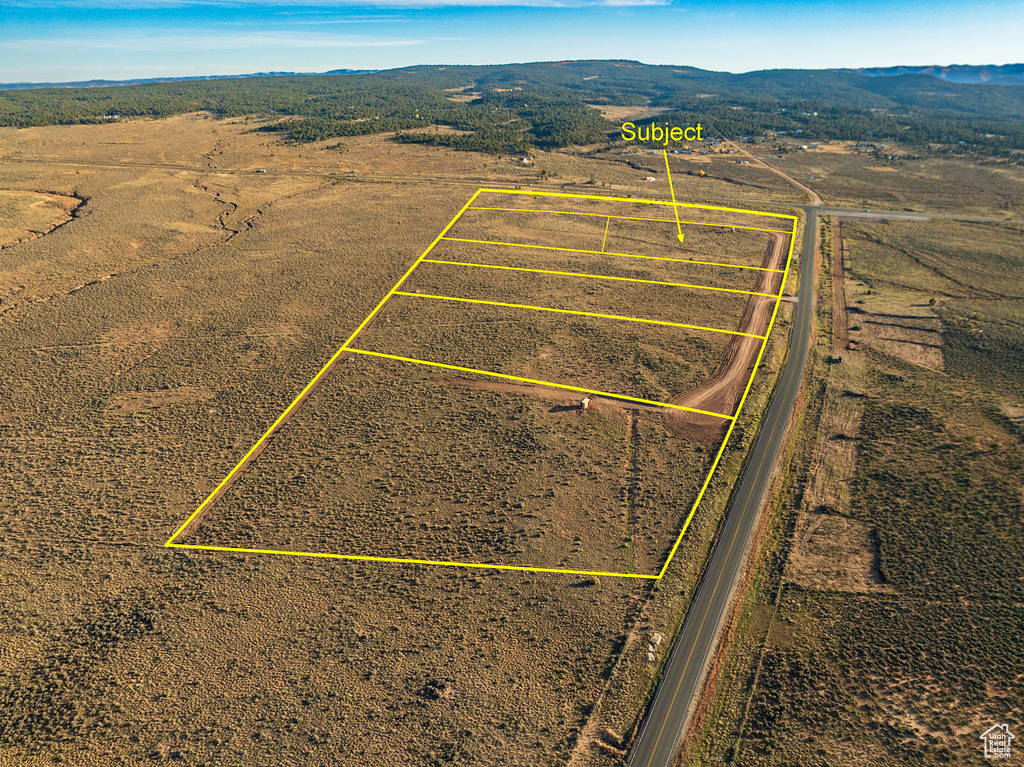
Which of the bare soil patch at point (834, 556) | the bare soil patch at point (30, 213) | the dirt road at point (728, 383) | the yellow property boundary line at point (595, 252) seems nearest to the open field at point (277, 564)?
the dirt road at point (728, 383)

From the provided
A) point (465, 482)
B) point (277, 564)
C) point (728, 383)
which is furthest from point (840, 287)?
point (277, 564)

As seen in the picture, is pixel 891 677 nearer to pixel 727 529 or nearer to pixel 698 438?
pixel 727 529

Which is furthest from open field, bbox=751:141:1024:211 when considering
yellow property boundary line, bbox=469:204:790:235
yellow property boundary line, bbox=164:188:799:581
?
yellow property boundary line, bbox=164:188:799:581

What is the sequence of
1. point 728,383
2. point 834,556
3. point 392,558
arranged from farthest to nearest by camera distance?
point 728,383
point 834,556
point 392,558

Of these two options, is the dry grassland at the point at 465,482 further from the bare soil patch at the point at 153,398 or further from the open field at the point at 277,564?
the bare soil patch at the point at 153,398

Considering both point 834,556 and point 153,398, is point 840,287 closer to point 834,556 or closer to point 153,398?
point 834,556

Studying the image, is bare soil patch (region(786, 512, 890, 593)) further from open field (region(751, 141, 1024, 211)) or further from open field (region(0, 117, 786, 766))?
open field (region(751, 141, 1024, 211))
